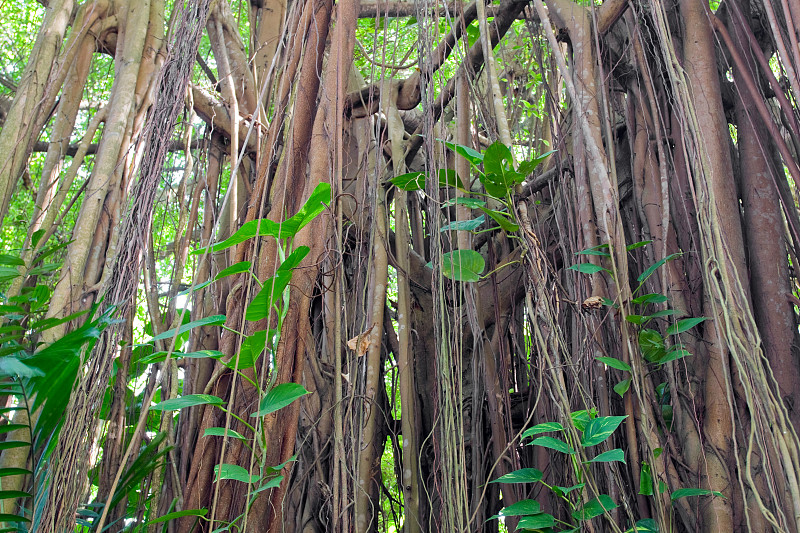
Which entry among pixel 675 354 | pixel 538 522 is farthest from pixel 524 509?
pixel 675 354

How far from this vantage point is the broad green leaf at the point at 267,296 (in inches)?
49.5

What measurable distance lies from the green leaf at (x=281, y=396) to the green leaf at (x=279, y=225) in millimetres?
300

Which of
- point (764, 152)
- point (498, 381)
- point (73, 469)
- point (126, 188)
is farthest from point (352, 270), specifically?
point (764, 152)

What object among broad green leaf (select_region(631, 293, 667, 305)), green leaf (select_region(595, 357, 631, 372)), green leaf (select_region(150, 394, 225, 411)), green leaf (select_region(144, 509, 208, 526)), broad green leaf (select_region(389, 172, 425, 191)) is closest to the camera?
green leaf (select_region(150, 394, 225, 411))

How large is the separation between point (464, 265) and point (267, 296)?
1.67ft

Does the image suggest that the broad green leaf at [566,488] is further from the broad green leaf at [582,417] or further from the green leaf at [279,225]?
the green leaf at [279,225]

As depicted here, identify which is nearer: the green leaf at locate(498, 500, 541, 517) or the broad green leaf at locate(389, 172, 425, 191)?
the green leaf at locate(498, 500, 541, 517)

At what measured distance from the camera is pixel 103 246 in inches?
78.4

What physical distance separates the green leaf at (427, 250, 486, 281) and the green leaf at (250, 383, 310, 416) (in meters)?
0.48

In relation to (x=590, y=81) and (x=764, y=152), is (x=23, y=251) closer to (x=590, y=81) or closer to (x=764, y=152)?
(x=590, y=81)

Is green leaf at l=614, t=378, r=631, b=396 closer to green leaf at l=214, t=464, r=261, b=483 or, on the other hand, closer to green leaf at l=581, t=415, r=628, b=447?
green leaf at l=581, t=415, r=628, b=447

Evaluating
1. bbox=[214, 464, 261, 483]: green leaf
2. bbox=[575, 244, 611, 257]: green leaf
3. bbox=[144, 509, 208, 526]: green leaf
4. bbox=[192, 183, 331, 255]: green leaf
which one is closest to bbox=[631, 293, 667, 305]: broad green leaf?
bbox=[575, 244, 611, 257]: green leaf

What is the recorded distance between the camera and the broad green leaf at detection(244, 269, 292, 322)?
1258 mm

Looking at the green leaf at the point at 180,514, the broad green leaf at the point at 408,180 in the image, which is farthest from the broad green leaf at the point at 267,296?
the broad green leaf at the point at 408,180
